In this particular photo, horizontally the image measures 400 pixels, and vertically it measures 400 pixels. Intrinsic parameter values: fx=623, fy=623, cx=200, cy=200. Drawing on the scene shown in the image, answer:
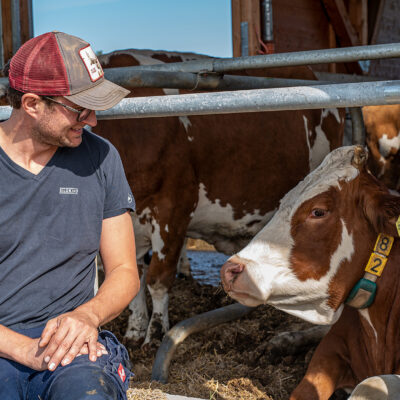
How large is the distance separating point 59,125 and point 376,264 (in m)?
1.42

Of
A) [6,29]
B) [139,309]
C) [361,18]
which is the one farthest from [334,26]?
[139,309]

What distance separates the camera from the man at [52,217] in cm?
195

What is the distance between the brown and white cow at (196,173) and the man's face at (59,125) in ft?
7.72

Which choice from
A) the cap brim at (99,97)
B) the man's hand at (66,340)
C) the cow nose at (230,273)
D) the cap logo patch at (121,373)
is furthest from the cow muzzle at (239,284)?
the cap brim at (99,97)

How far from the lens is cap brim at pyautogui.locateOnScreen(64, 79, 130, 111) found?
2.05 meters

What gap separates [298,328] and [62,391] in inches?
110

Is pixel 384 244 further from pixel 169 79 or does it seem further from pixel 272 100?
pixel 169 79

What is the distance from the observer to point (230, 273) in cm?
250

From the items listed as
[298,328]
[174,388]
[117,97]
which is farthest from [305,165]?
[117,97]

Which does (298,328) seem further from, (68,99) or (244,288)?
(68,99)

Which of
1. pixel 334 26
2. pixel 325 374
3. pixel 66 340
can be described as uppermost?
pixel 334 26

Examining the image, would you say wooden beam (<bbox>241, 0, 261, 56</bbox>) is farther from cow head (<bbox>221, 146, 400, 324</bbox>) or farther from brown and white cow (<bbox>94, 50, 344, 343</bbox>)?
cow head (<bbox>221, 146, 400, 324</bbox>)

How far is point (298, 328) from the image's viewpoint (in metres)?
4.34

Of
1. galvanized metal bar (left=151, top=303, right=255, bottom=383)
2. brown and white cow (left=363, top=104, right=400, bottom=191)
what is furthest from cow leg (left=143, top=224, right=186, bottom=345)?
brown and white cow (left=363, top=104, right=400, bottom=191)
